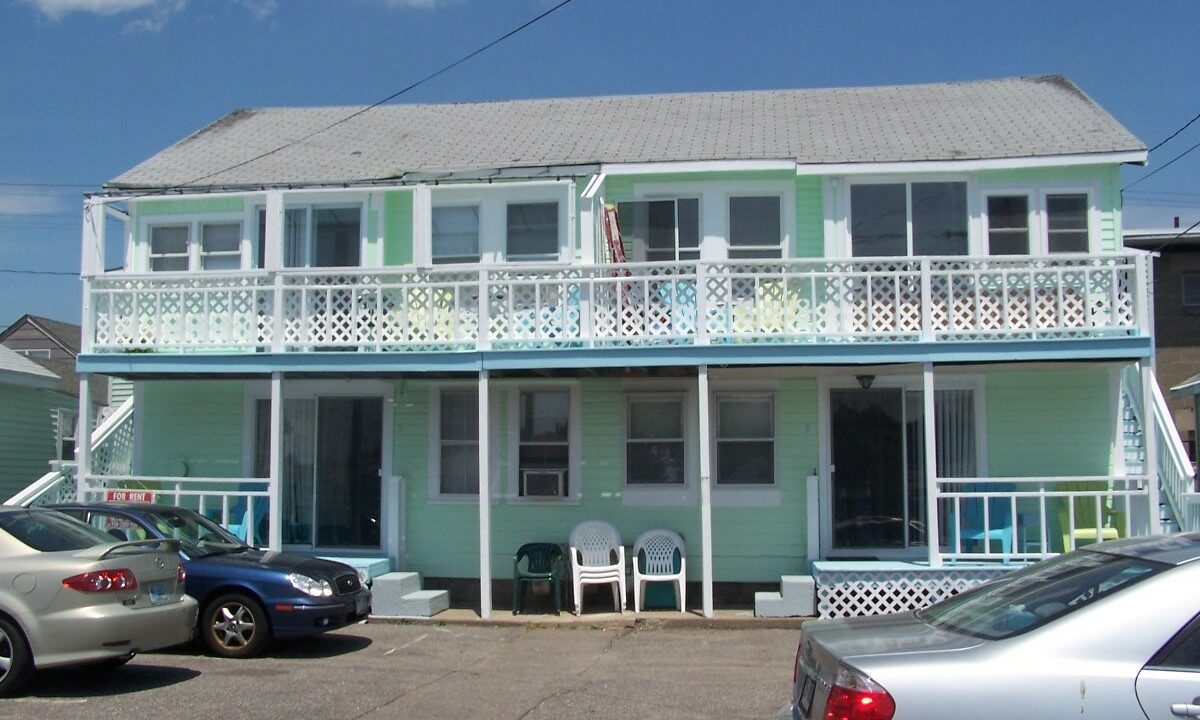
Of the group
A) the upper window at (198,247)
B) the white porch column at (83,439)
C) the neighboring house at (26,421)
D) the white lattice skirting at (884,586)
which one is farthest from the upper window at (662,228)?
the neighboring house at (26,421)

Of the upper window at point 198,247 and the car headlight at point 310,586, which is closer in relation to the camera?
the car headlight at point 310,586

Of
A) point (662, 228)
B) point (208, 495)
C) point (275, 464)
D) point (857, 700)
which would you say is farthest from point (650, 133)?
point (857, 700)

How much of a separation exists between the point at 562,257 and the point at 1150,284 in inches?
290

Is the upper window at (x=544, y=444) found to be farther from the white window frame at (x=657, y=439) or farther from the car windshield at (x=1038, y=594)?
the car windshield at (x=1038, y=594)

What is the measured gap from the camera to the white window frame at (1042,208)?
601 inches

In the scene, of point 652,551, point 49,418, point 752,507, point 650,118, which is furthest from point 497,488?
point 49,418

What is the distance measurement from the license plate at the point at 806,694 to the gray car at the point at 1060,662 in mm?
46

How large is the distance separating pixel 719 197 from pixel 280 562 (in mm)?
7678

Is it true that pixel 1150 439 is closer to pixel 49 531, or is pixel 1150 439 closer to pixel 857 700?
pixel 857 700

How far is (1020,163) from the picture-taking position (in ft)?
48.7

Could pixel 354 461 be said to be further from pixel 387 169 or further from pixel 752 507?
pixel 752 507

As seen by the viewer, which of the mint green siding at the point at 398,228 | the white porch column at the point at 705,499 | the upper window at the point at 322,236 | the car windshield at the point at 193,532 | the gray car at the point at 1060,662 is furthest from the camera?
the upper window at the point at 322,236

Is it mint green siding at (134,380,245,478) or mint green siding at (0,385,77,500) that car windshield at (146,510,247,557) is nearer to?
mint green siding at (134,380,245,478)

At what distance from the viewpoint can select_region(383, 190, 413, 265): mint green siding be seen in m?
16.5
